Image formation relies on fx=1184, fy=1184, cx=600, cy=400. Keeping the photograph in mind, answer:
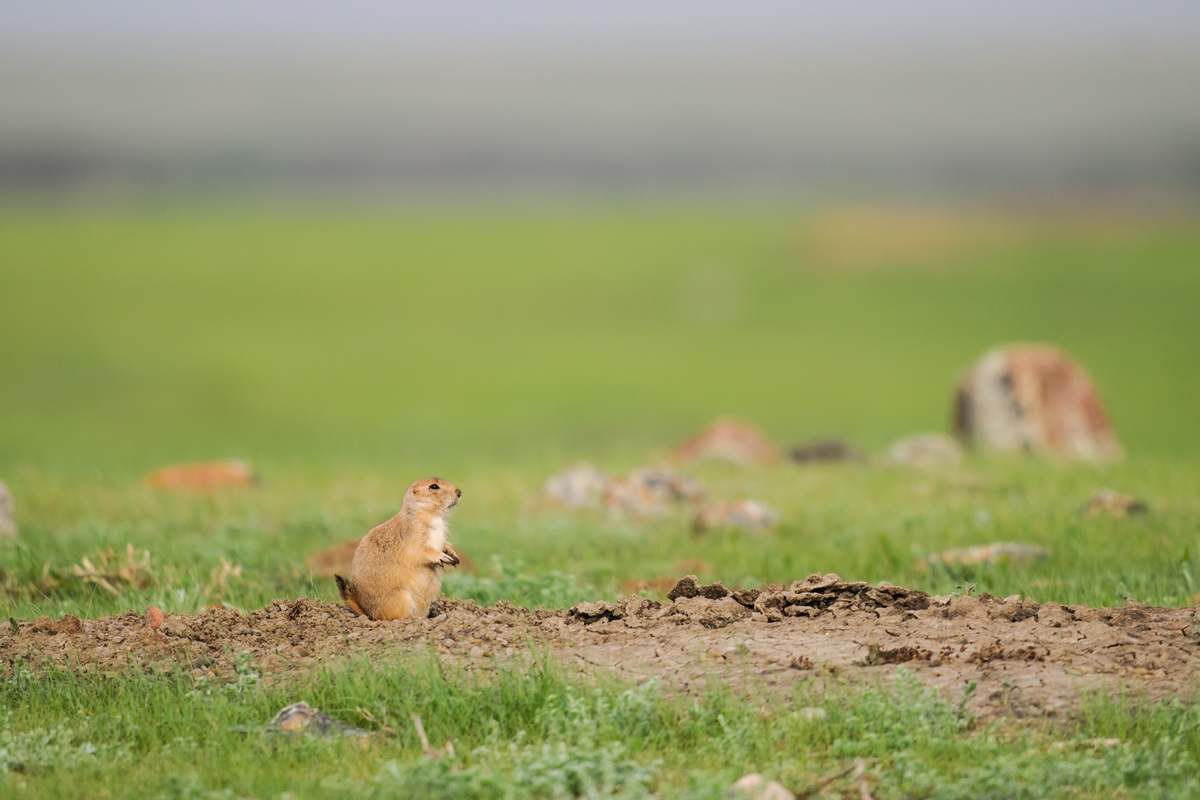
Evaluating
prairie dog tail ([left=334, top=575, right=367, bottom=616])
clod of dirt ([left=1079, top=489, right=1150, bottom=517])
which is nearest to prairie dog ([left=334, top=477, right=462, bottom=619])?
prairie dog tail ([left=334, top=575, right=367, bottom=616])

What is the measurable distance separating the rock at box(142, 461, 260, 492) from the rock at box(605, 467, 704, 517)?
3959 millimetres

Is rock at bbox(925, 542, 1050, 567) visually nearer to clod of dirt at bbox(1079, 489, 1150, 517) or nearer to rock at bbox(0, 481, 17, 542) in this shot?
clod of dirt at bbox(1079, 489, 1150, 517)

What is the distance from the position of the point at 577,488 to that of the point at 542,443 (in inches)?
401

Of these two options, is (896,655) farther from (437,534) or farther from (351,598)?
(351,598)

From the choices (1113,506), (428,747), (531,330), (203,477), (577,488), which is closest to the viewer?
(428,747)

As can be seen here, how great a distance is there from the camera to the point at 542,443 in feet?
68.9

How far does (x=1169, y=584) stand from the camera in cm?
745

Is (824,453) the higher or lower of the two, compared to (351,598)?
higher

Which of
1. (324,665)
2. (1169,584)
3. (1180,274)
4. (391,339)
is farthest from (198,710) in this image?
(1180,274)

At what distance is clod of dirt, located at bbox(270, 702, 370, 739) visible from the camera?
16.5ft

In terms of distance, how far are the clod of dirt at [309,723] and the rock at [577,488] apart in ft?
18.1

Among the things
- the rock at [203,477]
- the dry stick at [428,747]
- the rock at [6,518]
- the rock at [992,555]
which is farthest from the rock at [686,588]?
the rock at [203,477]

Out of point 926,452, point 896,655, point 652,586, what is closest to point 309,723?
point 896,655

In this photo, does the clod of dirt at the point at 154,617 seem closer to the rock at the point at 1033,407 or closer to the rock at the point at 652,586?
the rock at the point at 652,586
